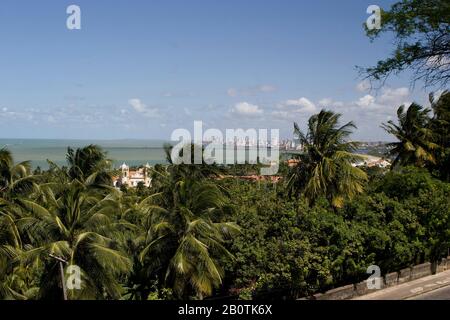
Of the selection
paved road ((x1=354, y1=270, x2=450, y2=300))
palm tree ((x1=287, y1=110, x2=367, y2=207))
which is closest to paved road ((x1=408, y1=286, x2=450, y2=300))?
paved road ((x1=354, y1=270, x2=450, y2=300))

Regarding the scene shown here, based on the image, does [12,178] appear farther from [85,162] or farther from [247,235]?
[247,235]

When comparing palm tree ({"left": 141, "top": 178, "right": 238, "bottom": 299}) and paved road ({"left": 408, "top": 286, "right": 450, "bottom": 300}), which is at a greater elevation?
palm tree ({"left": 141, "top": 178, "right": 238, "bottom": 299})

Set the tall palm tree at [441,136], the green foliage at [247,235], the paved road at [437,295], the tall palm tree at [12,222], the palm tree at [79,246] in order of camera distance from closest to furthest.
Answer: the green foliage at [247,235], the paved road at [437,295], the palm tree at [79,246], the tall palm tree at [12,222], the tall palm tree at [441,136]

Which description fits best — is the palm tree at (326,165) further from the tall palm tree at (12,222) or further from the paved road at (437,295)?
the tall palm tree at (12,222)

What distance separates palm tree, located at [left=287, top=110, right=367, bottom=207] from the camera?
15.2 meters

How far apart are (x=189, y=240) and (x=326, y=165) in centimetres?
532

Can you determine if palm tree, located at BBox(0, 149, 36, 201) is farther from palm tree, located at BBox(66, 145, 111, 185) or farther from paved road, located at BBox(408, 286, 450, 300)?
paved road, located at BBox(408, 286, 450, 300)

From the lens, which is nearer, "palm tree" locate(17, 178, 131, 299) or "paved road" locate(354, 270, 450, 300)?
"paved road" locate(354, 270, 450, 300)

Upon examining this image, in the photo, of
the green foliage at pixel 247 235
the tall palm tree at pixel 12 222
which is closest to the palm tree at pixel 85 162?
the tall palm tree at pixel 12 222

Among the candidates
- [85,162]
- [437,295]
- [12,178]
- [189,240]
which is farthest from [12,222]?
[437,295]

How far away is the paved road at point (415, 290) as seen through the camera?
12.0 metres

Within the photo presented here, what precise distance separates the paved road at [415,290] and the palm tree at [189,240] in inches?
169

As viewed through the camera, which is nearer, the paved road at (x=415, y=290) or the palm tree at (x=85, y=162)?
the paved road at (x=415, y=290)

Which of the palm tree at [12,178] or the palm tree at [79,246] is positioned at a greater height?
the palm tree at [12,178]
